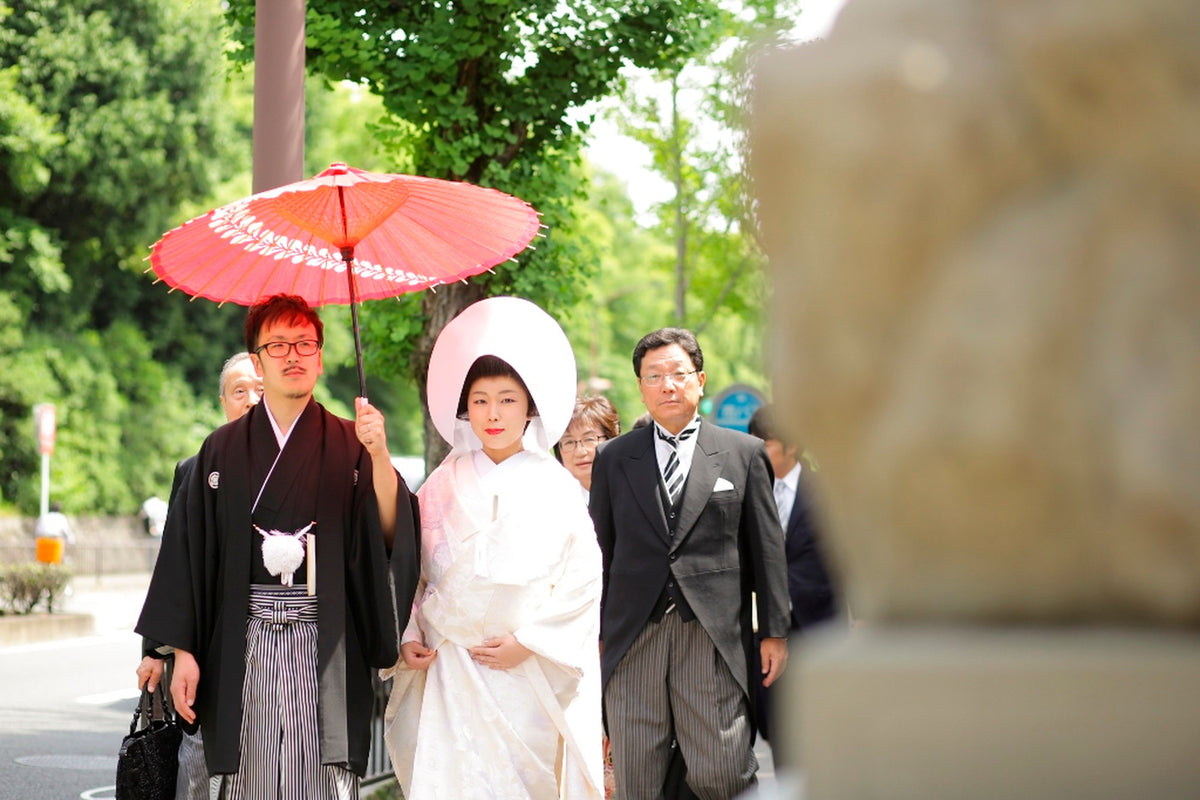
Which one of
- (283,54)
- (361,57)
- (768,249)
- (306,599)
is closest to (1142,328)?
(768,249)

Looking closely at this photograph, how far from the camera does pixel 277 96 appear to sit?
5.87m

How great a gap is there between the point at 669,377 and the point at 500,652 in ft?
5.03

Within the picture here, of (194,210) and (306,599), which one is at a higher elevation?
(194,210)

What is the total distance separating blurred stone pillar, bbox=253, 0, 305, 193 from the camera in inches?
231

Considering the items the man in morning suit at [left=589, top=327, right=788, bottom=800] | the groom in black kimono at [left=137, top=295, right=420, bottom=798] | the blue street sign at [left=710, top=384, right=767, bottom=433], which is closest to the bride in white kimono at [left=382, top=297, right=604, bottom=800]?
the groom in black kimono at [left=137, top=295, right=420, bottom=798]

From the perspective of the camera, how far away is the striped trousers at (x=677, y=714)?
17.9ft

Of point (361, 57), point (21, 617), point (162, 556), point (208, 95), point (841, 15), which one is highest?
point (208, 95)

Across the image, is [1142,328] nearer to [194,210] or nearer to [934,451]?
[934,451]

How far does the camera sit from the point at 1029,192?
1.25 m

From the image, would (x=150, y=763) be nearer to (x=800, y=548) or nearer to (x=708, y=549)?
(x=708, y=549)

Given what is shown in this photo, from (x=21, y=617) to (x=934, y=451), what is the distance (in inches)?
620

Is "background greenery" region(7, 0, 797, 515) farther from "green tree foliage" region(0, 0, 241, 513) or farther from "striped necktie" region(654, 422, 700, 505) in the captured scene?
"striped necktie" region(654, 422, 700, 505)

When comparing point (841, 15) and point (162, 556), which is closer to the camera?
point (841, 15)

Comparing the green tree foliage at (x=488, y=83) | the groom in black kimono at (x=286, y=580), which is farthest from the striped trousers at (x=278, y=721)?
the green tree foliage at (x=488, y=83)
